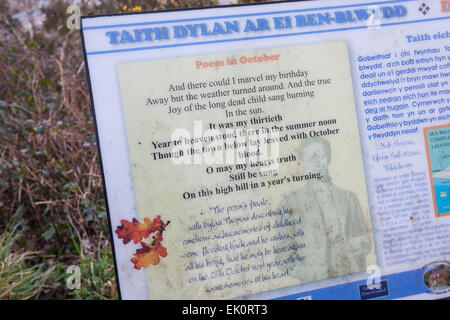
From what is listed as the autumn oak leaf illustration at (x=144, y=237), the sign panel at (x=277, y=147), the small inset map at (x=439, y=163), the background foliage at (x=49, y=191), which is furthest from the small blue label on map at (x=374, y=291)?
the background foliage at (x=49, y=191)

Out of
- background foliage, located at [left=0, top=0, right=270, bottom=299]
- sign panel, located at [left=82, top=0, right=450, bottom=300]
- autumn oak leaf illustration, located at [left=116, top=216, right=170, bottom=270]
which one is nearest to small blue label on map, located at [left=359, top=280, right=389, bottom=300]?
sign panel, located at [left=82, top=0, right=450, bottom=300]

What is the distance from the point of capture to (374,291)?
175 cm

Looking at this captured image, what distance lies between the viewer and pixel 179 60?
63.9 inches

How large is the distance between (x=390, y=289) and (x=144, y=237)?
42.3 inches

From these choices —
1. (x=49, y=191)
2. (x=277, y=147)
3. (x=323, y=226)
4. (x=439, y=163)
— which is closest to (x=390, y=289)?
(x=323, y=226)

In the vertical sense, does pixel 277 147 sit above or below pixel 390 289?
above

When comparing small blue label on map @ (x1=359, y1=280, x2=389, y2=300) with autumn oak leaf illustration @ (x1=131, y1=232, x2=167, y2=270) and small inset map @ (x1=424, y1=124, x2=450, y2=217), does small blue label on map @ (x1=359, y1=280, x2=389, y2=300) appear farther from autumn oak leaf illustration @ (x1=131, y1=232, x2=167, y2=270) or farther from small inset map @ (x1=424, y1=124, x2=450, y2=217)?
autumn oak leaf illustration @ (x1=131, y1=232, x2=167, y2=270)

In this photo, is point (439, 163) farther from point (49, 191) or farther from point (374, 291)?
point (49, 191)

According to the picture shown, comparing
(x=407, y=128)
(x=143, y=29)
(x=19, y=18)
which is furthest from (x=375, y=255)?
(x=19, y=18)

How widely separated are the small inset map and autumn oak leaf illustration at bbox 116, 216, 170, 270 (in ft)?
3.98

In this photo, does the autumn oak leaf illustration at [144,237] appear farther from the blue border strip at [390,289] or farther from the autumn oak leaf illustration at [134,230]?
the blue border strip at [390,289]

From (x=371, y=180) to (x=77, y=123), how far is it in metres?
2.35

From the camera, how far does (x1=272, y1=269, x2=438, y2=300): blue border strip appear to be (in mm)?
1703
